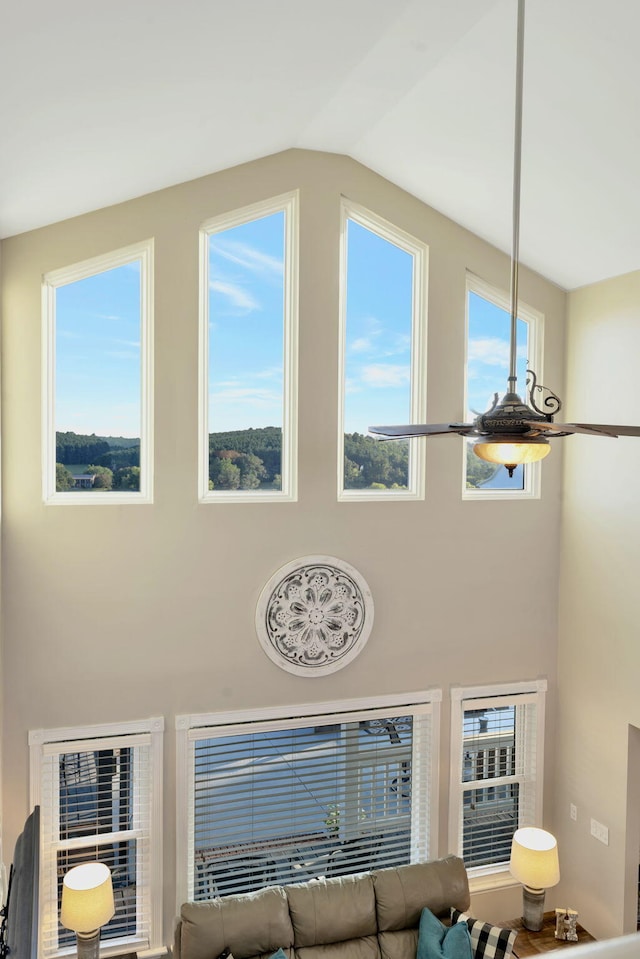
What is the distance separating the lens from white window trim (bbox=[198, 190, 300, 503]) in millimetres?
4914

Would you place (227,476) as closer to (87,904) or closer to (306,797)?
(306,797)

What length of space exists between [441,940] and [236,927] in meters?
1.25

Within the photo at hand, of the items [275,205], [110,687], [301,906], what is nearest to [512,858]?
[301,906]

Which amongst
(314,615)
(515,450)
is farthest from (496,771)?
(515,450)

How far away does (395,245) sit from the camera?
17.6ft

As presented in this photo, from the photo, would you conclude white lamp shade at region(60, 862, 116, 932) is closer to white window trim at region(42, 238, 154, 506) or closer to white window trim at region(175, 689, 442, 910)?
white window trim at region(175, 689, 442, 910)

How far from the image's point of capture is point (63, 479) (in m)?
4.71

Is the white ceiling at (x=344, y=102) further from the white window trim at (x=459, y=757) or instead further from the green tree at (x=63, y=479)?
the white window trim at (x=459, y=757)

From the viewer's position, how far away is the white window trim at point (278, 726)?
16.0 feet

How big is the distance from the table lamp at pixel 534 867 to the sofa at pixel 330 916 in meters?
0.54

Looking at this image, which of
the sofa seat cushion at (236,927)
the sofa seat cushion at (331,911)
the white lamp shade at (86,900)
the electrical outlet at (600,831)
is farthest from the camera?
the electrical outlet at (600,831)

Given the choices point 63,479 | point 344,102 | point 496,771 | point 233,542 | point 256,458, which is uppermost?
point 344,102

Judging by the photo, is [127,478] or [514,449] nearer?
[514,449]

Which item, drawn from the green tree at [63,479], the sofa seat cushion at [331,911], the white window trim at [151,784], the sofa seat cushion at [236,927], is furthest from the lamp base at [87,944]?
the green tree at [63,479]
